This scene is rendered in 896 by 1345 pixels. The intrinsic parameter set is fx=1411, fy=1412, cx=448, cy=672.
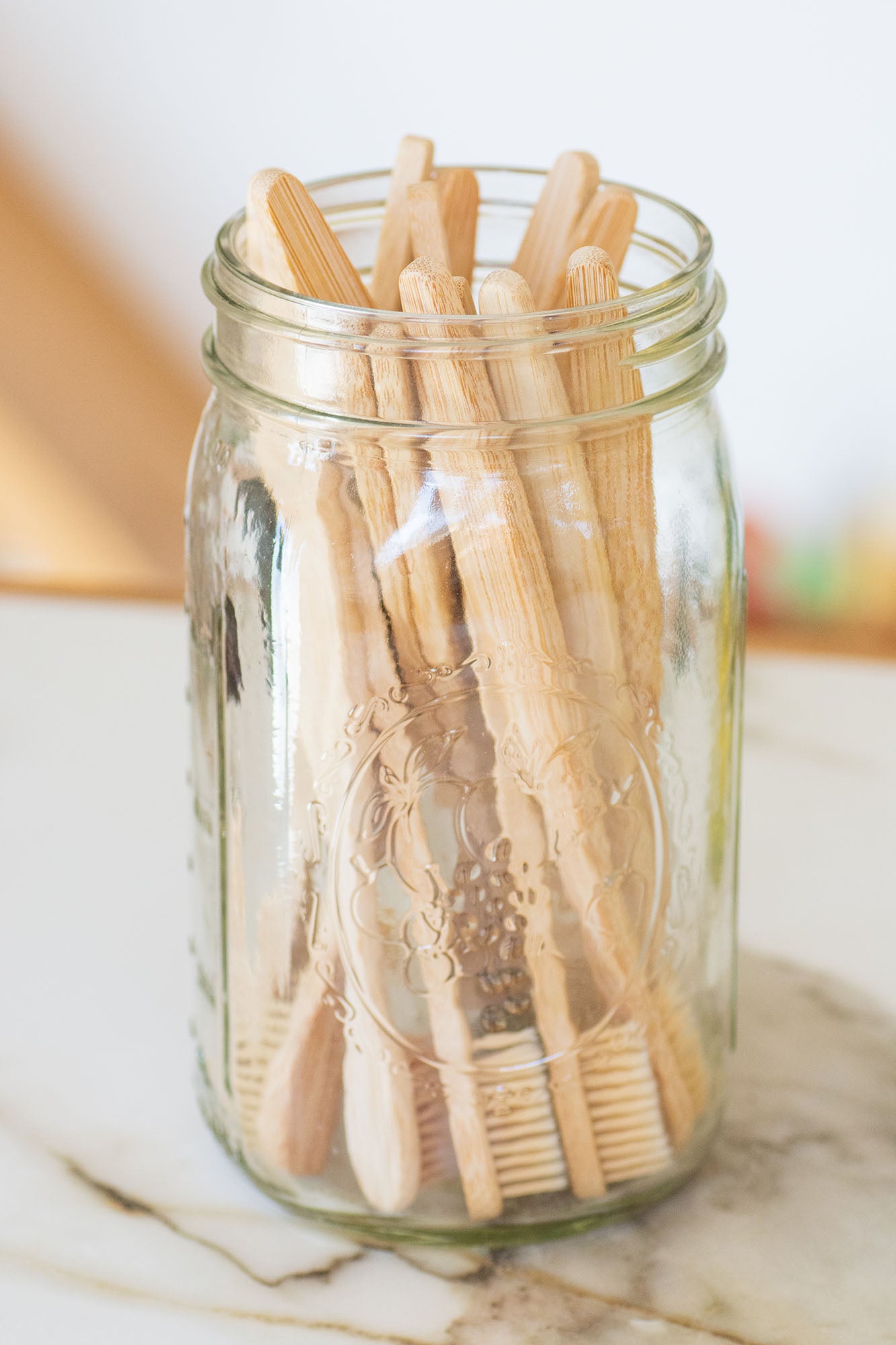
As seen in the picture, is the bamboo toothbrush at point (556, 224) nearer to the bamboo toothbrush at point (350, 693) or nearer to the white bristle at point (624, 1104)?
the bamboo toothbrush at point (350, 693)

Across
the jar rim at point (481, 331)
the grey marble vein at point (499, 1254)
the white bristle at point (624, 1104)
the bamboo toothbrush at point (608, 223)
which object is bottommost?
the grey marble vein at point (499, 1254)

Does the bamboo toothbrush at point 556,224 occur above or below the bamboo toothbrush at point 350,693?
above

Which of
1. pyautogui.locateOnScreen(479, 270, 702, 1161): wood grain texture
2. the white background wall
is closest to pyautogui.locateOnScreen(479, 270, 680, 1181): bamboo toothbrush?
pyautogui.locateOnScreen(479, 270, 702, 1161): wood grain texture

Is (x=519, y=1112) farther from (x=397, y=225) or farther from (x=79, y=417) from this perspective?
(x=79, y=417)

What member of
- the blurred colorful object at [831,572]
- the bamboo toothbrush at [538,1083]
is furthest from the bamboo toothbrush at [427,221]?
the blurred colorful object at [831,572]

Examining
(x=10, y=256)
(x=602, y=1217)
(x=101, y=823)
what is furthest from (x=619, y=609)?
(x=10, y=256)

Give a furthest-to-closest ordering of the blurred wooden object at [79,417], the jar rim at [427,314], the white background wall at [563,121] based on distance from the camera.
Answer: the blurred wooden object at [79,417]
the white background wall at [563,121]
the jar rim at [427,314]

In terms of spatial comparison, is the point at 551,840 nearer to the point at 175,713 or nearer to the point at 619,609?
the point at 619,609
